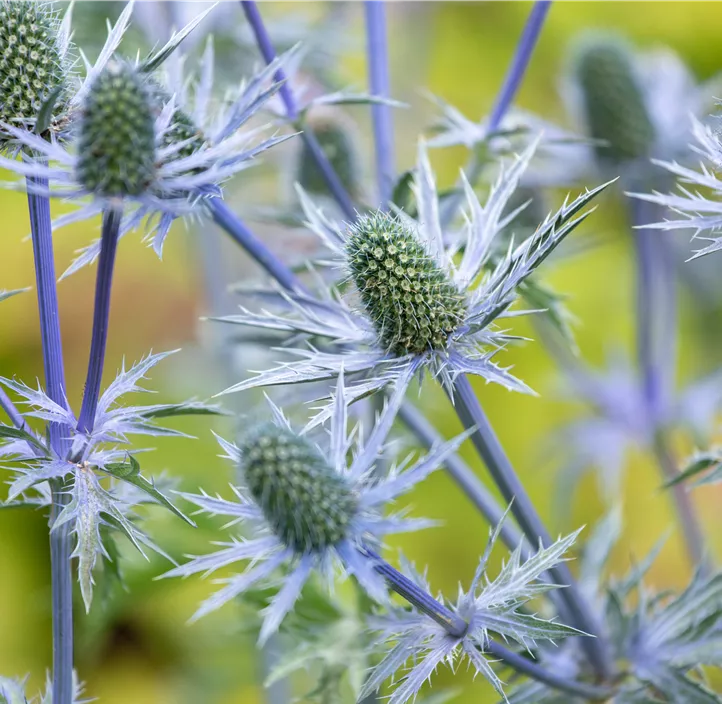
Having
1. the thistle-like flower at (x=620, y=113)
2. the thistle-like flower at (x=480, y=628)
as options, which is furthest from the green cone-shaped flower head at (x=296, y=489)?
the thistle-like flower at (x=620, y=113)

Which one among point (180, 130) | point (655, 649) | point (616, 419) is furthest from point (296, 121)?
point (616, 419)

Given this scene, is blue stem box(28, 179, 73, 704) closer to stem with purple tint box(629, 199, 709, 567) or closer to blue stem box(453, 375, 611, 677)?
blue stem box(453, 375, 611, 677)

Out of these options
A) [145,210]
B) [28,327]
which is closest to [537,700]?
[145,210]

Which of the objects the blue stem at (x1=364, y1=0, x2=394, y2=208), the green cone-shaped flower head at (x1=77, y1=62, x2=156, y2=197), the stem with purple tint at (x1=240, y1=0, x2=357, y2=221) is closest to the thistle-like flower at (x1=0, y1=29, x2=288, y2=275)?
the green cone-shaped flower head at (x1=77, y1=62, x2=156, y2=197)

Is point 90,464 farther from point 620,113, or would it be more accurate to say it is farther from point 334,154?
point 620,113

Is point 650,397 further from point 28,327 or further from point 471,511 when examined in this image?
point 28,327

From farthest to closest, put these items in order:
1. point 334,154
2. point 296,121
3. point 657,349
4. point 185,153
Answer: point 657,349 < point 334,154 < point 296,121 < point 185,153
